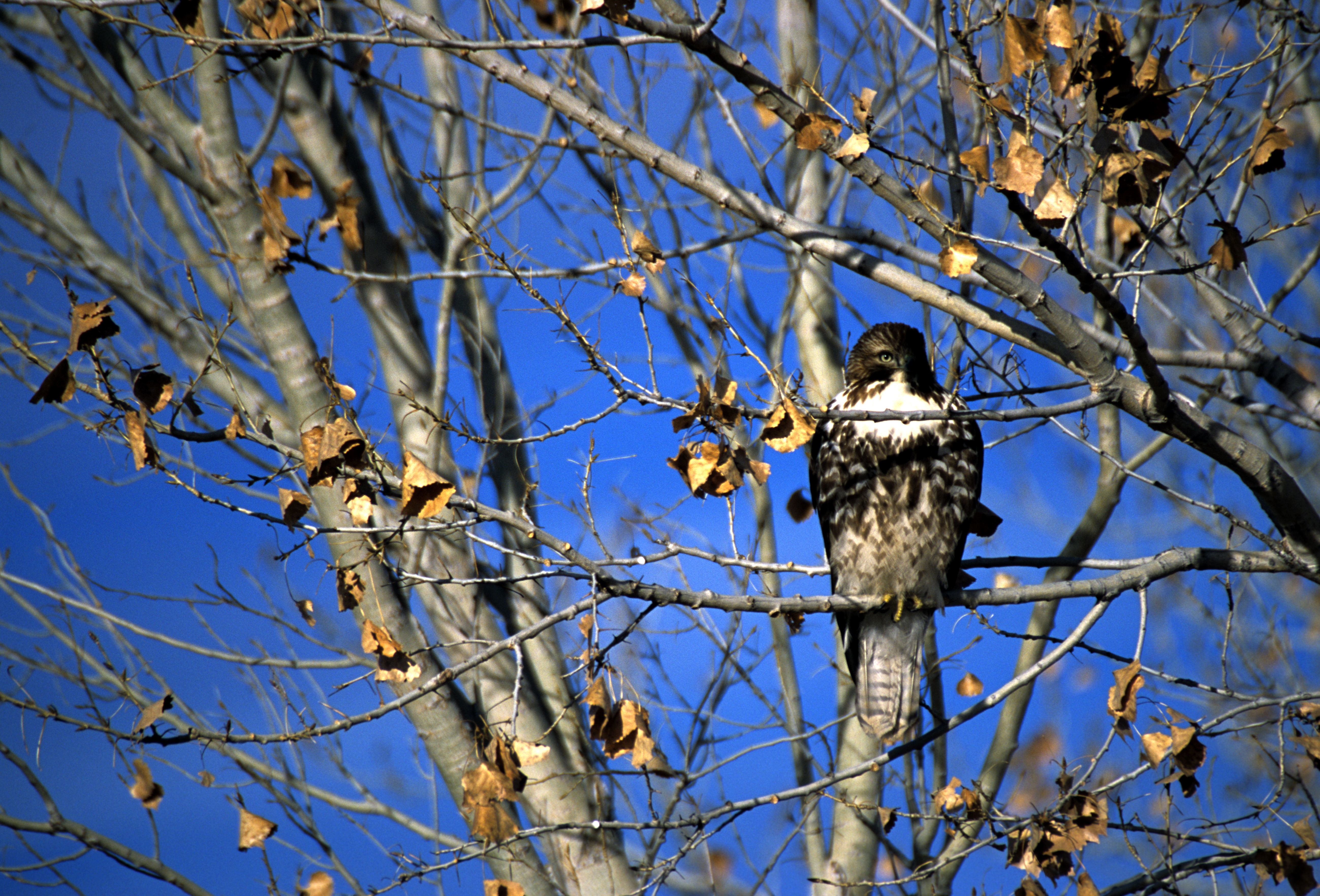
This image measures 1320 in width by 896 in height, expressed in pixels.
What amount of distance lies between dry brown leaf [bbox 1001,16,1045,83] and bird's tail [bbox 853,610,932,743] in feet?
8.55

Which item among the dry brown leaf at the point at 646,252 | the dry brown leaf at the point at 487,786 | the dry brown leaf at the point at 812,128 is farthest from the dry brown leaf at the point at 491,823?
the dry brown leaf at the point at 812,128

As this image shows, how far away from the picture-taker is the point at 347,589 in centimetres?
296

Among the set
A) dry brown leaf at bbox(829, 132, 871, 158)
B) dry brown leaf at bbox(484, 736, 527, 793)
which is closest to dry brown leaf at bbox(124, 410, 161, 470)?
dry brown leaf at bbox(484, 736, 527, 793)

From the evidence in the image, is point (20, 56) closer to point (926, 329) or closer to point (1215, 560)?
point (926, 329)

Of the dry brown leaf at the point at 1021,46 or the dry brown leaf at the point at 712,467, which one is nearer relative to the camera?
the dry brown leaf at the point at 1021,46

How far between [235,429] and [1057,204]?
222 centimetres

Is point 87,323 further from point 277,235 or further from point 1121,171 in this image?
point 1121,171

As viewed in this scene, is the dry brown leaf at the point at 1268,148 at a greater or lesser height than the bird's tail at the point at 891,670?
greater

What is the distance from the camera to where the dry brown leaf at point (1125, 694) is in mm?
2668

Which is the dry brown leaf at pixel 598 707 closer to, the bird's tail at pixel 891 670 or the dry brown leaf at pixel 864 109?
the dry brown leaf at pixel 864 109

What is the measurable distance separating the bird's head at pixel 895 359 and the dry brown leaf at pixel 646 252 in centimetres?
179

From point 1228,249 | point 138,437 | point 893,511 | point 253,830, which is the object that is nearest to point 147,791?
point 253,830

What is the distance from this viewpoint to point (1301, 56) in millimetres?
4566

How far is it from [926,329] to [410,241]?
2888 mm
